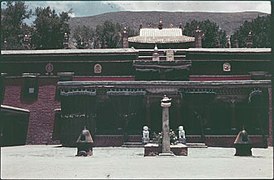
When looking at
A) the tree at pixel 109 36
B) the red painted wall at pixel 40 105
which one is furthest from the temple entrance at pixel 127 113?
the tree at pixel 109 36

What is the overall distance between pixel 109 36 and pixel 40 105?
3561 cm

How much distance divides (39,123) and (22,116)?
1.35m

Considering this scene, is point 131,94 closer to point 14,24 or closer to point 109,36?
point 14,24

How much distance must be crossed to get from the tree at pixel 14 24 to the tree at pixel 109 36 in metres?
12.5

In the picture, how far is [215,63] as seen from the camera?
103 ft

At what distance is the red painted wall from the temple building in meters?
0.07

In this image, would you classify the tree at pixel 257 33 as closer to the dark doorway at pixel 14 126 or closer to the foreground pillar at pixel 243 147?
the dark doorway at pixel 14 126

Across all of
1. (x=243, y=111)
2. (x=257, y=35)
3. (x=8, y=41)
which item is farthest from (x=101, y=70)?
(x=257, y=35)

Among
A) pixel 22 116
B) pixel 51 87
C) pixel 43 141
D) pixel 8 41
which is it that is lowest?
pixel 43 141

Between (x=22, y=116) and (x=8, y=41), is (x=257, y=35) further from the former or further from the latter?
(x=22, y=116)

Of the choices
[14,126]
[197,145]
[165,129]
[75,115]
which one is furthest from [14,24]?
[165,129]

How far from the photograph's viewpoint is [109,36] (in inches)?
2549

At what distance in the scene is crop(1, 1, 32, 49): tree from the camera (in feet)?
168

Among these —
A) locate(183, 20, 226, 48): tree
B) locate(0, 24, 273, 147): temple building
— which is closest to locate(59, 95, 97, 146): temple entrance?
locate(0, 24, 273, 147): temple building
